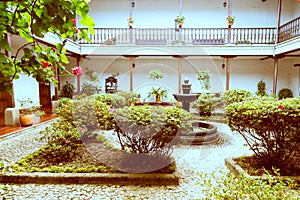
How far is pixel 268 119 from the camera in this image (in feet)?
9.66

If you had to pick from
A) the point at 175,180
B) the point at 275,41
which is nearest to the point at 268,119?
the point at 175,180

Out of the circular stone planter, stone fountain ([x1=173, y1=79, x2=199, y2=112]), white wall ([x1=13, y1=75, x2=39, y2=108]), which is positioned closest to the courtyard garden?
the circular stone planter

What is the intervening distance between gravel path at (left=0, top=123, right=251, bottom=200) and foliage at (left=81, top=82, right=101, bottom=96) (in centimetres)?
832

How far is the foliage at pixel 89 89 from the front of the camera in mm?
12906

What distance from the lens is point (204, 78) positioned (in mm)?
13180

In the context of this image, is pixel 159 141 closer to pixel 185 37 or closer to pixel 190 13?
pixel 185 37

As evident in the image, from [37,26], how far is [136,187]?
2695 mm

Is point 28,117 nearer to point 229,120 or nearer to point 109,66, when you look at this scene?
point 229,120

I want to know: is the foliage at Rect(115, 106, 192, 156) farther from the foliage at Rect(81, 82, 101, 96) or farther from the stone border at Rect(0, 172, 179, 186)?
the foliage at Rect(81, 82, 101, 96)

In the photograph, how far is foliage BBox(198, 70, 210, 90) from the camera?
1284 centimetres

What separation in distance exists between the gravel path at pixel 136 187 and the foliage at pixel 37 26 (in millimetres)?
1656

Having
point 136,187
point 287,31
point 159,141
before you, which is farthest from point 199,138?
point 287,31

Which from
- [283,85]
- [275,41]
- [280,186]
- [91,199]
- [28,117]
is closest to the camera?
[280,186]

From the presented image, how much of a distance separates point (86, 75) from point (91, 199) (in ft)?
39.6
